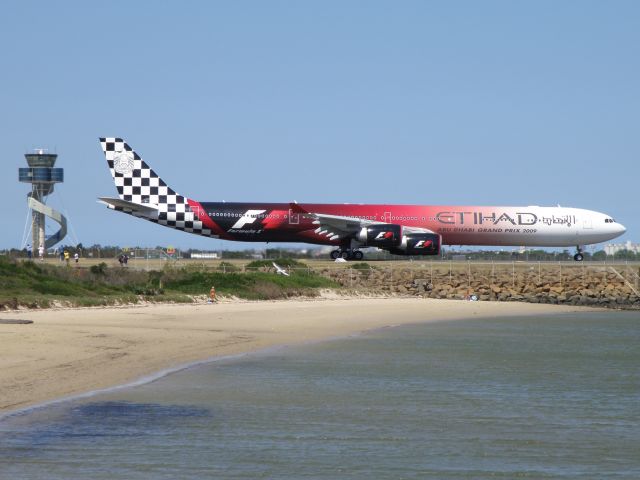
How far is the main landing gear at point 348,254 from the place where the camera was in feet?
185

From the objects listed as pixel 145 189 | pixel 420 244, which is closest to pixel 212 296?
pixel 420 244

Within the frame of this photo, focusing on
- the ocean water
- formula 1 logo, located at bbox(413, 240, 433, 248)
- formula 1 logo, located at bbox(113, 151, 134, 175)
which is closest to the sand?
the ocean water

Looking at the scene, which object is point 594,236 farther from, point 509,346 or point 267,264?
point 509,346

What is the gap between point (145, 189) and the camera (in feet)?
193

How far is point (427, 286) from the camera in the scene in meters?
47.9

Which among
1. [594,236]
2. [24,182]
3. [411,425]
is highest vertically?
[24,182]

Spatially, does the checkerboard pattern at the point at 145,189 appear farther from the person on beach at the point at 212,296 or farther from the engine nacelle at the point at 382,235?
the person on beach at the point at 212,296

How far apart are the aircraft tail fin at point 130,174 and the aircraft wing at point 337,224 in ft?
29.2

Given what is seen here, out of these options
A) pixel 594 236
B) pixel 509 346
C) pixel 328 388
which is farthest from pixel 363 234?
pixel 328 388

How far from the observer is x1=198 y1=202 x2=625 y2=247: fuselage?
5600cm

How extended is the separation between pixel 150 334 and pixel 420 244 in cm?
3325

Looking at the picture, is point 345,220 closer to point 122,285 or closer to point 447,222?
point 447,222

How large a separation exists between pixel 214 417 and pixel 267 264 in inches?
1397

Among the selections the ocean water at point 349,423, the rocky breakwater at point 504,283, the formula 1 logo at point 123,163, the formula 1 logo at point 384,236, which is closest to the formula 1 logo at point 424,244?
the formula 1 logo at point 384,236
